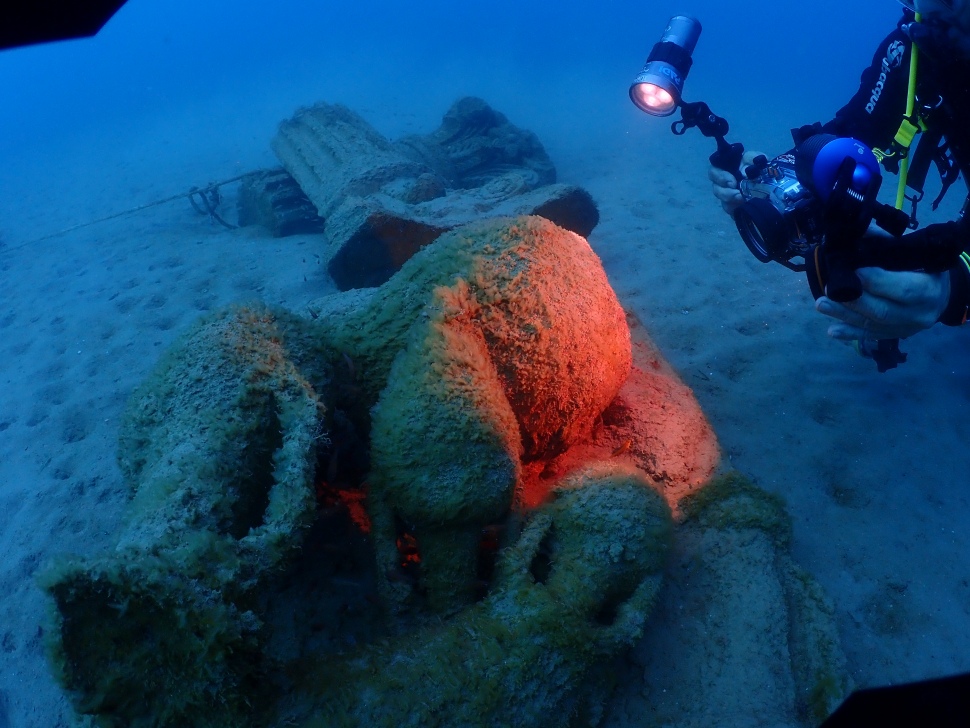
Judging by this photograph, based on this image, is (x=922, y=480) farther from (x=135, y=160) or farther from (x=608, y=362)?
(x=135, y=160)

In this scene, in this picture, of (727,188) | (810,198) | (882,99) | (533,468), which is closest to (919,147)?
(882,99)

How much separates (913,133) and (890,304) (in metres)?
1.48

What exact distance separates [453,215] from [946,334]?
4138 millimetres

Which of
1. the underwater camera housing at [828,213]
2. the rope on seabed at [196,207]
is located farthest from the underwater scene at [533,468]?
the rope on seabed at [196,207]

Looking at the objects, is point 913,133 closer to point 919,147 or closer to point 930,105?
point 930,105

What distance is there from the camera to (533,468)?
2.69 metres

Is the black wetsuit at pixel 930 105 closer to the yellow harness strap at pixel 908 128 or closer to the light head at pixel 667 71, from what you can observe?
the yellow harness strap at pixel 908 128

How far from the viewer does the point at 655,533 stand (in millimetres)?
2021

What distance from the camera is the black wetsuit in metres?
2.52

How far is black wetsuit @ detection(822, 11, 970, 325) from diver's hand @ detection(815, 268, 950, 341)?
19cm

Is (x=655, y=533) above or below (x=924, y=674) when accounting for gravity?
above

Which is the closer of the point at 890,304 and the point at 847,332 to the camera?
the point at 890,304

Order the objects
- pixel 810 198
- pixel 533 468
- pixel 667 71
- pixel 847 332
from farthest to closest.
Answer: pixel 667 71 < pixel 533 468 < pixel 847 332 < pixel 810 198

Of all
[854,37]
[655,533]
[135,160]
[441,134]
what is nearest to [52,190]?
Result: [135,160]
